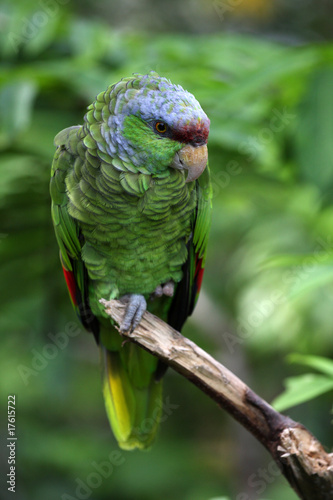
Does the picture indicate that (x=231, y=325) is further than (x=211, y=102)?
Yes

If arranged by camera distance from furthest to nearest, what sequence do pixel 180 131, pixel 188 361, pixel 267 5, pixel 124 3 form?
pixel 124 3
pixel 267 5
pixel 188 361
pixel 180 131

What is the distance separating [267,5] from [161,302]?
327cm

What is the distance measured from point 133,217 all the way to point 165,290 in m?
0.32

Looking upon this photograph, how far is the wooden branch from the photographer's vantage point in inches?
47.7

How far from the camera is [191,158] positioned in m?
1.23

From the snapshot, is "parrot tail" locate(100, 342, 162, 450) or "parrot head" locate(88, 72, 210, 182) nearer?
"parrot head" locate(88, 72, 210, 182)

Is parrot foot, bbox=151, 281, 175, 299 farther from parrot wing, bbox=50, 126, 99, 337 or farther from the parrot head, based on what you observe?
the parrot head

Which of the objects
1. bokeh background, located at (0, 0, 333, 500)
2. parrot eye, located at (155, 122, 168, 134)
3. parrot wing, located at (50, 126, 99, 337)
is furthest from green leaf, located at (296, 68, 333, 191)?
parrot wing, located at (50, 126, 99, 337)

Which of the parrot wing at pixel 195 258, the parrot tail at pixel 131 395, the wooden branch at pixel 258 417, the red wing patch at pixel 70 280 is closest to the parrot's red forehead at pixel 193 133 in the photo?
the parrot wing at pixel 195 258

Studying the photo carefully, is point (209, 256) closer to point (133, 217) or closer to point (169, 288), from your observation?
point (169, 288)

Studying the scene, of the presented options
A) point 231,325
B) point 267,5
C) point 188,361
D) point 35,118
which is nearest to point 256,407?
point 188,361

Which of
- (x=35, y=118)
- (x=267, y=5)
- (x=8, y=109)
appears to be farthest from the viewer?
(x=267, y=5)

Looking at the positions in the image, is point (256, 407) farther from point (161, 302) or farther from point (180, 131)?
point (180, 131)

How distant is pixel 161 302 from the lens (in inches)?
67.2
